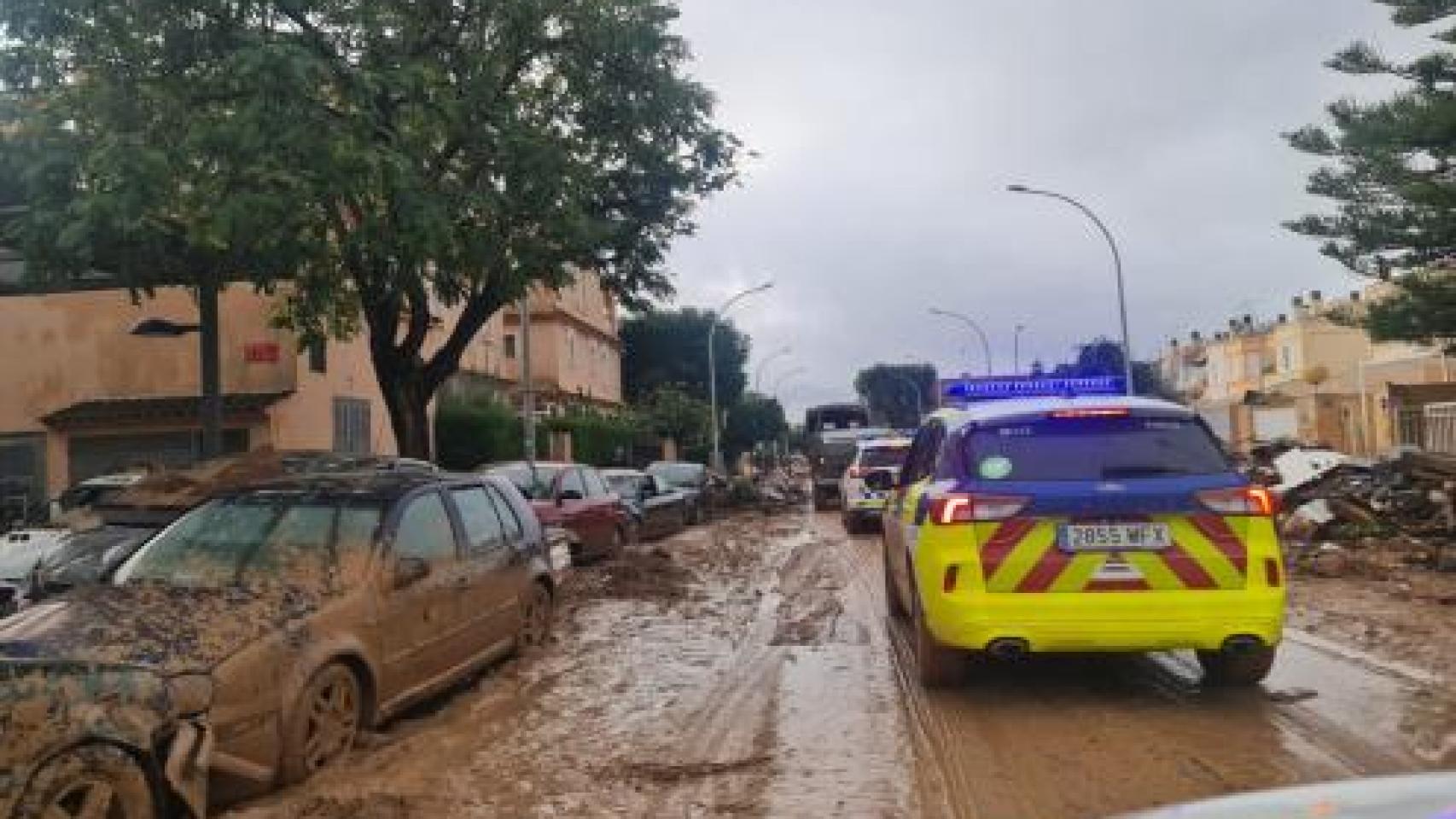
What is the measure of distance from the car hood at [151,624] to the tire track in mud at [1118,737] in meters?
3.15

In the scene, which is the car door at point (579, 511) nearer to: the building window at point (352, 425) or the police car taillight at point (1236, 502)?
the building window at point (352, 425)

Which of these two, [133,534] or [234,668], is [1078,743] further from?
[133,534]

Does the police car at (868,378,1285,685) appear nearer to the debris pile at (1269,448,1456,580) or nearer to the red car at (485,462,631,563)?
the debris pile at (1269,448,1456,580)

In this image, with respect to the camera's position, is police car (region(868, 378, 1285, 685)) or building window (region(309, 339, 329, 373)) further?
building window (region(309, 339, 329, 373))

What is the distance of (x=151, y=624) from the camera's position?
21.2 ft

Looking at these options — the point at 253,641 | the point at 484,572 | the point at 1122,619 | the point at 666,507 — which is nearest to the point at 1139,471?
the point at 1122,619

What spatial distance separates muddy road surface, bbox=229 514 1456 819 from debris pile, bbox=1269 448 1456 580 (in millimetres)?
5511

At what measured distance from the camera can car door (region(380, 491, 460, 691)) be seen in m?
7.83

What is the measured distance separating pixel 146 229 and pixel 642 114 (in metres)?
7.81

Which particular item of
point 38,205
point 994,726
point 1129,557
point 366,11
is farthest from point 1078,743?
point 366,11

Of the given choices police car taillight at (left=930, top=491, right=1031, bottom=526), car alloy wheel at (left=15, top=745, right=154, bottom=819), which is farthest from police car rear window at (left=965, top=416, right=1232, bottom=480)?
car alloy wheel at (left=15, top=745, right=154, bottom=819)

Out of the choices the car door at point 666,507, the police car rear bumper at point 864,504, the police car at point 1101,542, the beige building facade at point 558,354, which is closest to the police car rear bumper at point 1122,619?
the police car at point 1101,542

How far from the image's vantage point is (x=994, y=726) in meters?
7.48

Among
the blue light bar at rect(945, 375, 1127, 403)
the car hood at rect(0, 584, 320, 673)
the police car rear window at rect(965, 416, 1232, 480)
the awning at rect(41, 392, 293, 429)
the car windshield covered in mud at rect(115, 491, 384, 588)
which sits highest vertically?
the awning at rect(41, 392, 293, 429)
